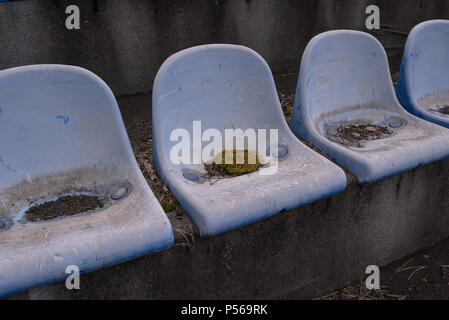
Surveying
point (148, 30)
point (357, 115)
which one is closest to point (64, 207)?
point (148, 30)

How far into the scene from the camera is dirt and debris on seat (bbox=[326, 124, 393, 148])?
6.63 feet

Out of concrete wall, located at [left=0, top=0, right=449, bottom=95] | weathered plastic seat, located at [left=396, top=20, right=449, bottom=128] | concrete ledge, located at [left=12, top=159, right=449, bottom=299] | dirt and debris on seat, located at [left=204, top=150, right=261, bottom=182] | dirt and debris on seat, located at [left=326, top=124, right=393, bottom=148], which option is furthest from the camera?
weathered plastic seat, located at [left=396, top=20, right=449, bottom=128]

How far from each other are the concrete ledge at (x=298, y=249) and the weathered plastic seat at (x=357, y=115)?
0.48 ft

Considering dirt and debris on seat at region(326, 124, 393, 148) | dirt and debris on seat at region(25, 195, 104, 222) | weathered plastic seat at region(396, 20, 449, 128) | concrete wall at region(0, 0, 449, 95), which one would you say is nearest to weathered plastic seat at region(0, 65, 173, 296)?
dirt and debris on seat at region(25, 195, 104, 222)

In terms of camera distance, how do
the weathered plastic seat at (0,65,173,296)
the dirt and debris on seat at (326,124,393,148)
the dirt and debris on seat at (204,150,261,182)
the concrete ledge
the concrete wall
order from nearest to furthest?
the weathered plastic seat at (0,65,173,296), the concrete ledge, the dirt and debris on seat at (204,150,261,182), the dirt and debris on seat at (326,124,393,148), the concrete wall

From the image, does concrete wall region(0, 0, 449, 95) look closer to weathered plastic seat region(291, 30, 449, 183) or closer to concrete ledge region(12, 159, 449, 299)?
weathered plastic seat region(291, 30, 449, 183)

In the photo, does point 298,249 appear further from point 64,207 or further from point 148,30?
point 148,30

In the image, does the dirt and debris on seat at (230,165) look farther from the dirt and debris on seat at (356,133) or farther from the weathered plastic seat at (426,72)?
the weathered plastic seat at (426,72)

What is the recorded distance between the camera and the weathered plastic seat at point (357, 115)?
1.79 metres

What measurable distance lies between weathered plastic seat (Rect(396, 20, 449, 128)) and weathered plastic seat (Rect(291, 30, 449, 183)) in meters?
0.12

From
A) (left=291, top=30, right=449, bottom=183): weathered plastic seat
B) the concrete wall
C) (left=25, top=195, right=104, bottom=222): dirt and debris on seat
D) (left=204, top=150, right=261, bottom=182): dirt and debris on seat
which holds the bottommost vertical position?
(left=25, top=195, right=104, bottom=222): dirt and debris on seat

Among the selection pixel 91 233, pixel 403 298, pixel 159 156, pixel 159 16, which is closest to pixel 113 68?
pixel 159 16

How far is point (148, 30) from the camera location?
2.49 meters
